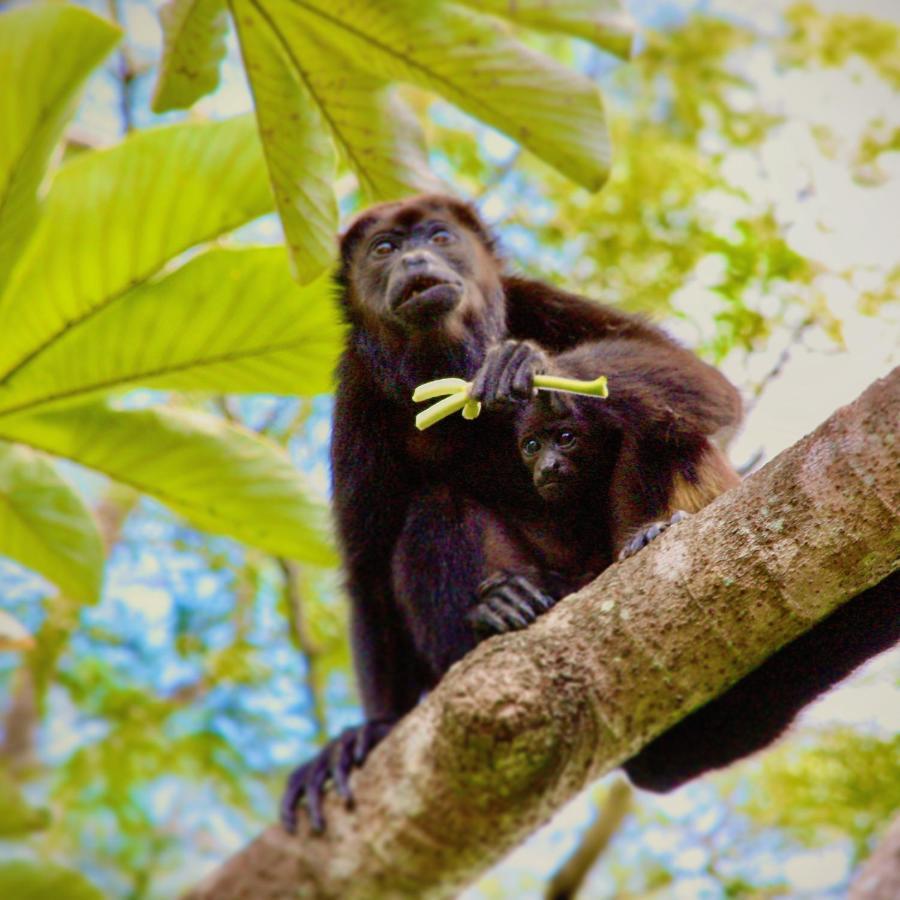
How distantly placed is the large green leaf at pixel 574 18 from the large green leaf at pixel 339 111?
38cm

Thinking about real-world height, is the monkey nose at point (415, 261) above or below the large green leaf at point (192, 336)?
above

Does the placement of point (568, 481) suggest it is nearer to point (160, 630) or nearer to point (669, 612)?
point (669, 612)

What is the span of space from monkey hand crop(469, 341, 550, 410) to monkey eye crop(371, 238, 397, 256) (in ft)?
3.91

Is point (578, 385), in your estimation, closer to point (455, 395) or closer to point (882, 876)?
point (455, 395)

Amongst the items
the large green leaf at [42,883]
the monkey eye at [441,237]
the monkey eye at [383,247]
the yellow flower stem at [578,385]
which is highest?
the monkey eye at [383,247]

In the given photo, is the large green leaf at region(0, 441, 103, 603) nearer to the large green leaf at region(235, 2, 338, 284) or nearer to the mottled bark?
the large green leaf at region(235, 2, 338, 284)

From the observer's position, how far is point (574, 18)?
8.61ft

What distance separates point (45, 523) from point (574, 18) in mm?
2079

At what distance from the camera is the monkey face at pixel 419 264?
3.30m

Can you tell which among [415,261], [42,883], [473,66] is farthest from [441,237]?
[42,883]

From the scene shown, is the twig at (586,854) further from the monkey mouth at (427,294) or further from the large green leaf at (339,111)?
the large green leaf at (339,111)

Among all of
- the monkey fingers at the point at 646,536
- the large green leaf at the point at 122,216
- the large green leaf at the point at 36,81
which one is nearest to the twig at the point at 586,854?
the monkey fingers at the point at 646,536

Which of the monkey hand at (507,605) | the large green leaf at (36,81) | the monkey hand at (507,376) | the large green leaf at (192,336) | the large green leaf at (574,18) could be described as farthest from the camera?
the monkey hand at (507,605)

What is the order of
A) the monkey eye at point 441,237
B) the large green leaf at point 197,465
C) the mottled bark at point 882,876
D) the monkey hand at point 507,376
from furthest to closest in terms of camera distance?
the monkey eye at point 441,237
the large green leaf at point 197,465
the monkey hand at point 507,376
the mottled bark at point 882,876
